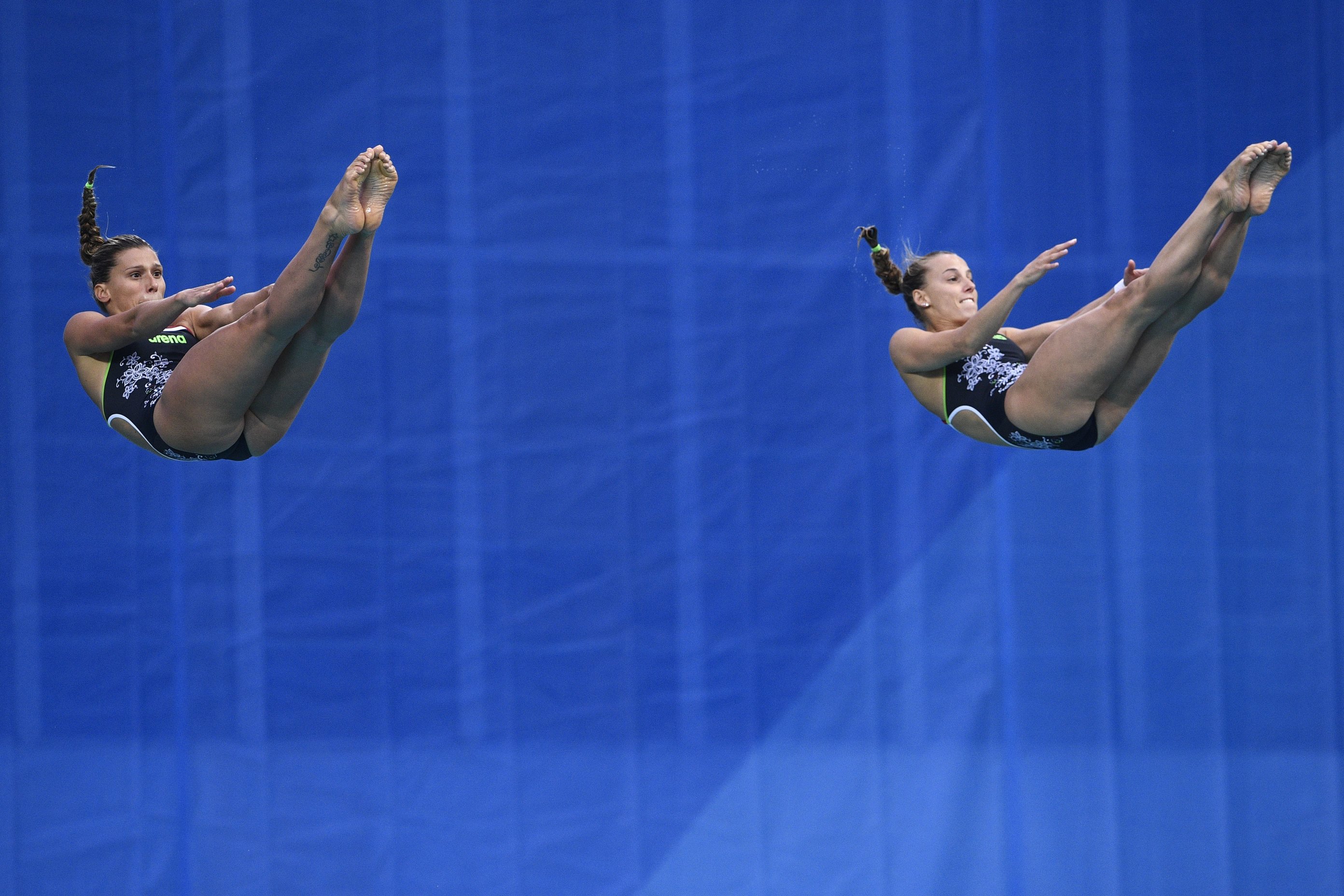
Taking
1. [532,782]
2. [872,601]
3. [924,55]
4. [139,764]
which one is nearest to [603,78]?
[924,55]

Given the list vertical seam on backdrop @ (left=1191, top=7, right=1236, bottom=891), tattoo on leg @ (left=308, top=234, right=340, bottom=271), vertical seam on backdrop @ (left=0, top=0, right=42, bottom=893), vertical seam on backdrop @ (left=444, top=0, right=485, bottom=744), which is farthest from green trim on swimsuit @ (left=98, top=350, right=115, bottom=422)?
vertical seam on backdrop @ (left=1191, top=7, right=1236, bottom=891)

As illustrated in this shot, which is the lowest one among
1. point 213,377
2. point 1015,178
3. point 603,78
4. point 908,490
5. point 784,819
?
point 784,819

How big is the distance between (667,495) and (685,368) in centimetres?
39

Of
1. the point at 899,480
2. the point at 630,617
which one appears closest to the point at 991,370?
the point at 899,480

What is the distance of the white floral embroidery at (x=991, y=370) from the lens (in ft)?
10.5

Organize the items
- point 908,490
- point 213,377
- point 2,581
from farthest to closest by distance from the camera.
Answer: point 908,490, point 2,581, point 213,377

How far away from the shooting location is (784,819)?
4.30 m

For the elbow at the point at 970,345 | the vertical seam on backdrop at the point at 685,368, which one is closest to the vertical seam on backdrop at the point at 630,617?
the vertical seam on backdrop at the point at 685,368

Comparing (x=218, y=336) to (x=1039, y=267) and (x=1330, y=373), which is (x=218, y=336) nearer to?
(x=1039, y=267)

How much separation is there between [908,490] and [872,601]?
36cm

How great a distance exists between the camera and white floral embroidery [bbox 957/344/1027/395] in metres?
3.19

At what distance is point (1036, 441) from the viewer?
124 inches

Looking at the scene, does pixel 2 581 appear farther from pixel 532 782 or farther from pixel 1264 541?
pixel 1264 541

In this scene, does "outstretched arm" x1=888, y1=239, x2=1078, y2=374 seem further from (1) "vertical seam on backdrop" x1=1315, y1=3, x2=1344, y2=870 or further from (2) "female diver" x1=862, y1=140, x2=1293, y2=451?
(1) "vertical seam on backdrop" x1=1315, y1=3, x2=1344, y2=870
